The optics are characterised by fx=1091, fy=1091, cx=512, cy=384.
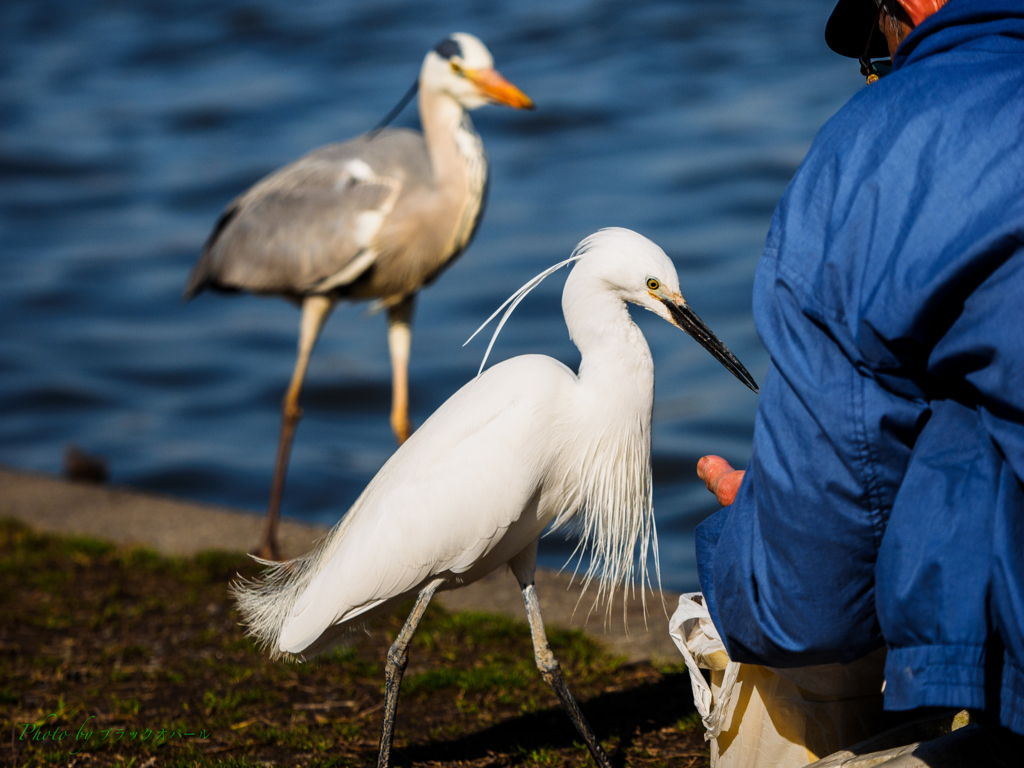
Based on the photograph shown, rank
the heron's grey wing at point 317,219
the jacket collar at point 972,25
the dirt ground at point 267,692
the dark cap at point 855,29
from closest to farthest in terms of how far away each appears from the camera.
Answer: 1. the jacket collar at point 972,25
2. the dark cap at point 855,29
3. the dirt ground at point 267,692
4. the heron's grey wing at point 317,219

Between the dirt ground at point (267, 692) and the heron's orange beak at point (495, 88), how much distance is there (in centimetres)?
268

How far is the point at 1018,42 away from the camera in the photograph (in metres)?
1.59

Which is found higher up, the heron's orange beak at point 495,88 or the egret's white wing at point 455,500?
the heron's orange beak at point 495,88

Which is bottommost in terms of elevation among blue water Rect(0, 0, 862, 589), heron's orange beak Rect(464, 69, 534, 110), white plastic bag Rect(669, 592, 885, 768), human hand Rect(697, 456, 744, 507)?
blue water Rect(0, 0, 862, 589)

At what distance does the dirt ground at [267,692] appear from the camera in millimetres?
3215

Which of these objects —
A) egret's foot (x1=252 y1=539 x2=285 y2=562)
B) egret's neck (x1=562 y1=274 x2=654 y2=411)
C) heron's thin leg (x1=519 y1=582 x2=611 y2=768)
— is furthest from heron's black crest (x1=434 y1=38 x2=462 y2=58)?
heron's thin leg (x1=519 y1=582 x2=611 y2=768)

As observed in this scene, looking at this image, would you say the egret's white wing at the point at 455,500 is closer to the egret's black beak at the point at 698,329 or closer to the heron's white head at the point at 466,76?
the egret's black beak at the point at 698,329

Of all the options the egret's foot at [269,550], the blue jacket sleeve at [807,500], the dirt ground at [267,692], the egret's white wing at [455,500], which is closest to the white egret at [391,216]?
the egret's foot at [269,550]

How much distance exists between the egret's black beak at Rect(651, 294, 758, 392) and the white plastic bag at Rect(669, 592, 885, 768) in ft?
2.41

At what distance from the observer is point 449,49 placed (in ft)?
18.9

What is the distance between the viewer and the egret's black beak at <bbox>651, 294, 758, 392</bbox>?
2848 mm

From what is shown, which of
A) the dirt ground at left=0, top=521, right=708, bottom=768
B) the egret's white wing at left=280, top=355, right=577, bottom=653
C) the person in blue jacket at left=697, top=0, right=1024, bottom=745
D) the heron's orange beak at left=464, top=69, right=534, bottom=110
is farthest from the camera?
the heron's orange beak at left=464, top=69, right=534, bottom=110

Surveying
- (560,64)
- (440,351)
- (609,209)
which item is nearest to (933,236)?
(440,351)

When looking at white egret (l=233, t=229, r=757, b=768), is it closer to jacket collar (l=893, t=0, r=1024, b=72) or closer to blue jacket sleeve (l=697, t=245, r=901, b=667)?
blue jacket sleeve (l=697, t=245, r=901, b=667)
